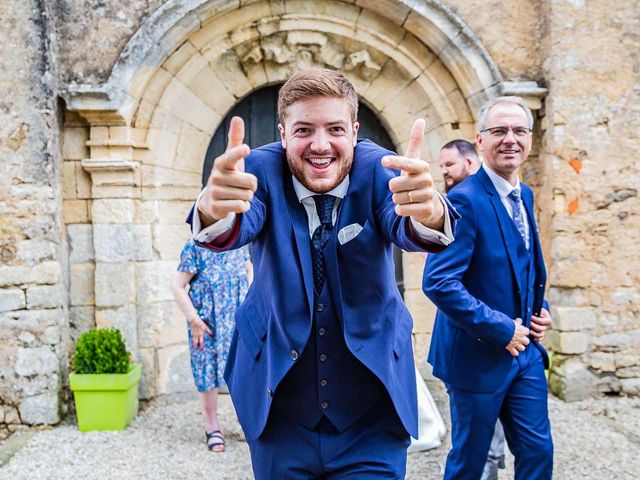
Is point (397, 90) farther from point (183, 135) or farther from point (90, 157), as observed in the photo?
point (90, 157)

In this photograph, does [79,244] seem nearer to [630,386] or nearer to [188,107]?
[188,107]

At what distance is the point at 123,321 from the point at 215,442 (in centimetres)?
128

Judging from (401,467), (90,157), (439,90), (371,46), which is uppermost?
(371,46)

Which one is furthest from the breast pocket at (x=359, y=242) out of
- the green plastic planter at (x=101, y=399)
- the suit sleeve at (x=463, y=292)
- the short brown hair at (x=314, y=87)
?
the green plastic planter at (x=101, y=399)

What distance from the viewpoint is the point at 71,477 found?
11.7 feet

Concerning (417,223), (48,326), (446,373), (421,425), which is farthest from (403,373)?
(48,326)

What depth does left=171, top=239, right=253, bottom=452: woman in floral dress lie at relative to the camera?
3.89 meters

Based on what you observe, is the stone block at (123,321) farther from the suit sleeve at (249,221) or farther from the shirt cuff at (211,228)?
the shirt cuff at (211,228)

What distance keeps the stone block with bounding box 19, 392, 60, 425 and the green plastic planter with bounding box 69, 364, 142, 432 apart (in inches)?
10.0

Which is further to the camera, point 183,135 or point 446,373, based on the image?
point 183,135

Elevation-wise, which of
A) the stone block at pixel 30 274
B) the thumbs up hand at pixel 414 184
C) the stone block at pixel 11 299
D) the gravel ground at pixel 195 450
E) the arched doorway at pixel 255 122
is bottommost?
the gravel ground at pixel 195 450

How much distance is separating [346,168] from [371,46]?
3.68m

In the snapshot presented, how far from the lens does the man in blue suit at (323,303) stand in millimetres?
1633

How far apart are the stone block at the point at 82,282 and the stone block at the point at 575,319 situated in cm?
345
